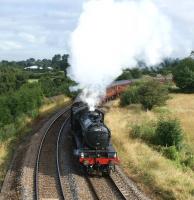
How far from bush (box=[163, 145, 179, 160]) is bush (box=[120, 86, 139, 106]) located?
23979mm

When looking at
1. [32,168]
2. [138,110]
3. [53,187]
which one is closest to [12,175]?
[32,168]

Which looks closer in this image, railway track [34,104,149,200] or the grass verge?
railway track [34,104,149,200]

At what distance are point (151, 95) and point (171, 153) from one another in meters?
24.5

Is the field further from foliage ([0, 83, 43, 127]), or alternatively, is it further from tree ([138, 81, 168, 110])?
tree ([138, 81, 168, 110])

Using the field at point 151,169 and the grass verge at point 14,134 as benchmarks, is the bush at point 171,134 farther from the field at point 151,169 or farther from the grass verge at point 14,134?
the grass verge at point 14,134

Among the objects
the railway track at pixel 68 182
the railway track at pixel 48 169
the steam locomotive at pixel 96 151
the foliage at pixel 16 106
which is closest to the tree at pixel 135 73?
the foliage at pixel 16 106

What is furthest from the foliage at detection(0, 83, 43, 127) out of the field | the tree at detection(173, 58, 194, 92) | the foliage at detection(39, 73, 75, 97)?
the tree at detection(173, 58, 194, 92)

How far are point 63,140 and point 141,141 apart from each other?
5.34 meters

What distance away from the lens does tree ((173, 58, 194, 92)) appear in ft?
245

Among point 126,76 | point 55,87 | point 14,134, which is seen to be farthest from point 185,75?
point 14,134

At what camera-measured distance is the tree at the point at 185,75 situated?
74750 millimetres

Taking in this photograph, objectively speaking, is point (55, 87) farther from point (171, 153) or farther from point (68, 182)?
point (68, 182)

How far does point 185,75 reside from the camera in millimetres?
75188

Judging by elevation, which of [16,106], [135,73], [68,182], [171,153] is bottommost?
[171,153]
